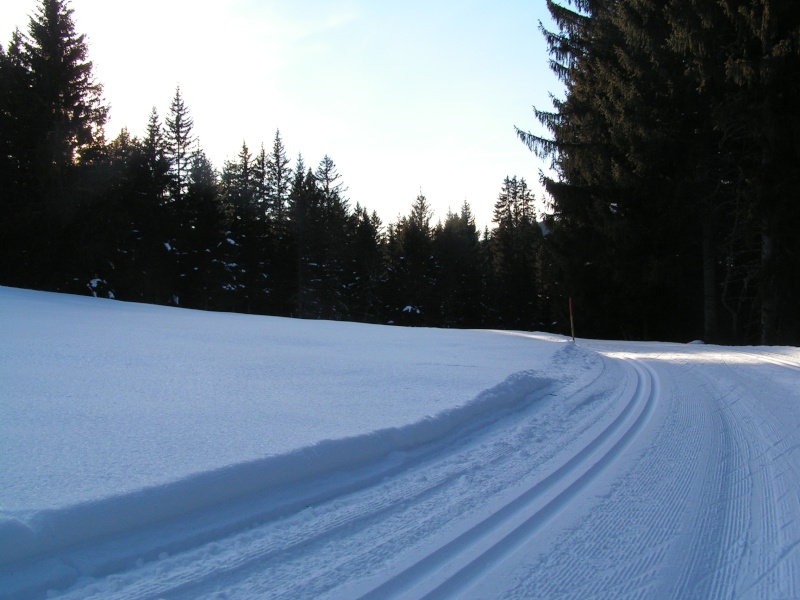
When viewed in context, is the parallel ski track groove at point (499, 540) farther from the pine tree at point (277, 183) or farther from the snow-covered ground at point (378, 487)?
the pine tree at point (277, 183)

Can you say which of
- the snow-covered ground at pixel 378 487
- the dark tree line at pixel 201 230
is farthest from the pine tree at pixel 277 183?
the snow-covered ground at pixel 378 487

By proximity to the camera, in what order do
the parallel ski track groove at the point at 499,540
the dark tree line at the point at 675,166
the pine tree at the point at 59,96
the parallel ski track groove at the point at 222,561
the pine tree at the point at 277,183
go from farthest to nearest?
the pine tree at the point at 277,183
the pine tree at the point at 59,96
the dark tree line at the point at 675,166
the parallel ski track groove at the point at 499,540
the parallel ski track groove at the point at 222,561

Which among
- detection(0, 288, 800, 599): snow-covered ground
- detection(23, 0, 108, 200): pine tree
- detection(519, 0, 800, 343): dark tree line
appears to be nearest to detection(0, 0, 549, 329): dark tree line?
detection(23, 0, 108, 200): pine tree

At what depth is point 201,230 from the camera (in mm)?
39219

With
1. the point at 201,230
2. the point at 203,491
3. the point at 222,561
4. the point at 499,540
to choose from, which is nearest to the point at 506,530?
the point at 499,540

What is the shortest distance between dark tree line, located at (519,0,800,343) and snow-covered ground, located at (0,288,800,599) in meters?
11.2

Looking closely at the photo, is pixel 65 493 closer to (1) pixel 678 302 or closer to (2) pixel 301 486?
(2) pixel 301 486

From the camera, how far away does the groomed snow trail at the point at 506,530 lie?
95.7 inches

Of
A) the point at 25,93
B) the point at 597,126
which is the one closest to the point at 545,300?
the point at 597,126

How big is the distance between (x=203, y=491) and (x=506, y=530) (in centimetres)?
184

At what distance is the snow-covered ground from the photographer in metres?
2.48

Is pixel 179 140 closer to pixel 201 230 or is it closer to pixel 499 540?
pixel 201 230

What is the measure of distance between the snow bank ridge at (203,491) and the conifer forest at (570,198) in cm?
1529

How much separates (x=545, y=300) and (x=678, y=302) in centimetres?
2640
